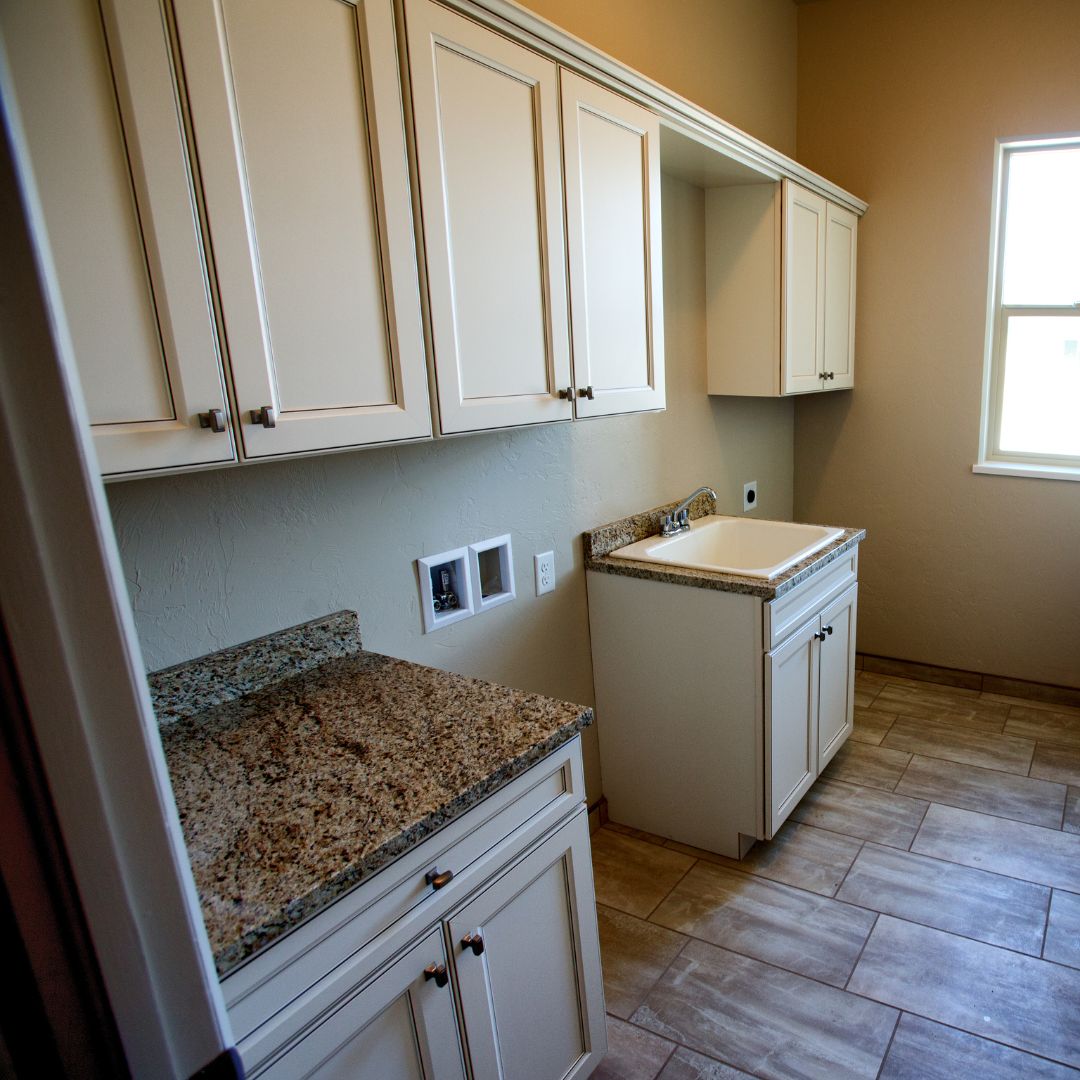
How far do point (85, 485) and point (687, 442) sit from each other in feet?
8.18

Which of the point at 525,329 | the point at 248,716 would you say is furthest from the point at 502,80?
the point at 248,716

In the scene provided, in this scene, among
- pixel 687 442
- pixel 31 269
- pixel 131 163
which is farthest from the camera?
pixel 687 442

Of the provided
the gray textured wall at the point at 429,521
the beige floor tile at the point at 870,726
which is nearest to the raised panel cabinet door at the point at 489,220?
the gray textured wall at the point at 429,521

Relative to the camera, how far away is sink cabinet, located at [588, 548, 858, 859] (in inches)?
80.1

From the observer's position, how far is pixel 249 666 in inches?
55.1

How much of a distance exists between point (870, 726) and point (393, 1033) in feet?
8.25

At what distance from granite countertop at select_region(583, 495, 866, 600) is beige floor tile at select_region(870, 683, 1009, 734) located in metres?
1.08

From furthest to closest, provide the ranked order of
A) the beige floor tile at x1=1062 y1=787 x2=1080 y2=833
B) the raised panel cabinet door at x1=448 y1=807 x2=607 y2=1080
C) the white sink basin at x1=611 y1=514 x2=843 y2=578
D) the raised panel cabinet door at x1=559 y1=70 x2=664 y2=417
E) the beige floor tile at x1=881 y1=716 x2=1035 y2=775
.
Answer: the beige floor tile at x1=881 y1=716 x2=1035 y2=775 → the white sink basin at x1=611 y1=514 x2=843 y2=578 → the beige floor tile at x1=1062 y1=787 x2=1080 y2=833 → the raised panel cabinet door at x1=559 y1=70 x2=664 y2=417 → the raised panel cabinet door at x1=448 y1=807 x2=607 y2=1080

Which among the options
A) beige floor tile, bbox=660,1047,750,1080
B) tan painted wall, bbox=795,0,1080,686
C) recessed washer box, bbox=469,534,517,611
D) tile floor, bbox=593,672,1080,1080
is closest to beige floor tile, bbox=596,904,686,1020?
tile floor, bbox=593,672,1080,1080

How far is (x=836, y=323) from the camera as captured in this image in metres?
3.07

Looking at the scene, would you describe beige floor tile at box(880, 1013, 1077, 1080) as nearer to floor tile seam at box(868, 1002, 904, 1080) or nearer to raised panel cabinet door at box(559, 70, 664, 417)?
floor tile seam at box(868, 1002, 904, 1080)

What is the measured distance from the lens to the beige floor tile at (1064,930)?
1.77m

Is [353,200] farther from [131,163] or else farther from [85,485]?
[85,485]

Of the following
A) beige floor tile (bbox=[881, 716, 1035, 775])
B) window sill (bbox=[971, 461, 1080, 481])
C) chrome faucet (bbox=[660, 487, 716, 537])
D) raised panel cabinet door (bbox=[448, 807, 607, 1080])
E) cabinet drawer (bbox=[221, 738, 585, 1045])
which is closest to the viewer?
cabinet drawer (bbox=[221, 738, 585, 1045])
